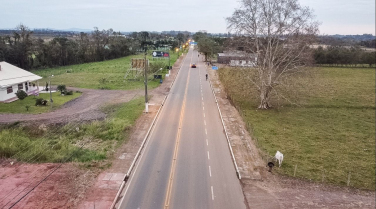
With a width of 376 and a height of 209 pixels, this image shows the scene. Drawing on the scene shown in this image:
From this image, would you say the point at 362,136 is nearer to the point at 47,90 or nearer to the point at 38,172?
the point at 38,172

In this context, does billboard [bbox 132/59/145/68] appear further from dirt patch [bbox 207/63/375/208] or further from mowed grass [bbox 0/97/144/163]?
dirt patch [bbox 207/63/375/208]

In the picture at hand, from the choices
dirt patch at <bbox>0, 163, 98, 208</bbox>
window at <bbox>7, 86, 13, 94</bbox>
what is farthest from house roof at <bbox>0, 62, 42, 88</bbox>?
dirt patch at <bbox>0, 163, 98, 208</bbox>

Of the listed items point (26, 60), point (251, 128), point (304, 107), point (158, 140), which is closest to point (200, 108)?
point (251, 128)

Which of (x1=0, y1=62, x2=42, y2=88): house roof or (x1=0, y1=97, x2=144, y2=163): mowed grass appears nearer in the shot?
(x1=0, y1=97, x2=144, y2=163): mowed grass

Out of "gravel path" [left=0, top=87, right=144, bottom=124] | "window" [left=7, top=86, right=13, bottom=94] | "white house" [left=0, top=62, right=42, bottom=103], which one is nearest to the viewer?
"gravel path" [left=0, top=87, right=144, bottom=124]

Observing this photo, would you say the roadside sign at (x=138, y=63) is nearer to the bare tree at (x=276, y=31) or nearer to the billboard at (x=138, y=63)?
the billboard at (x=138, y=63)

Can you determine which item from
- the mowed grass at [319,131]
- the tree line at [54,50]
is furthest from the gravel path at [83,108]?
the mowed grass at [319,131]
